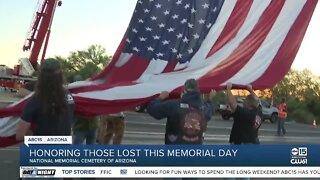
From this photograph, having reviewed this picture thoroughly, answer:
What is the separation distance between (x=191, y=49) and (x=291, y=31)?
1.53m

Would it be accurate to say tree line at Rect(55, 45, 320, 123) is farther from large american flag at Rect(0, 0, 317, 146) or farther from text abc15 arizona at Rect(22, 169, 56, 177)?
text abc15 arizona at Rect(22, 169, 56, 177)

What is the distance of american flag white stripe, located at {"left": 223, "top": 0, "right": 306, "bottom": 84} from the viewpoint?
7629 millimetres

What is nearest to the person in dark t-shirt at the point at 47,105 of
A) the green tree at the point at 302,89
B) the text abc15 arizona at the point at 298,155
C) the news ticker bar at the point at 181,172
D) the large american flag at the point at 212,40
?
the news ticker bar at the point at 181,172

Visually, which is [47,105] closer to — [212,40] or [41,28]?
A: [212,40]

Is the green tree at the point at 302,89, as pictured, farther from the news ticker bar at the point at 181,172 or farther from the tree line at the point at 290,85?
the news ticker bar at the point at 181,172

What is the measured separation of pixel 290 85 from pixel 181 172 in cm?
7298

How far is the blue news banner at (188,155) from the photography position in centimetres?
485

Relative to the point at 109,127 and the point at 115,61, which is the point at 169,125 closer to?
the point at 115,61

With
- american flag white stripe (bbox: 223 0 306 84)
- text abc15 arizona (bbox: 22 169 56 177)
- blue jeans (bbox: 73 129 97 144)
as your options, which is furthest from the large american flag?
text abc15 arizona (bbox: 22 169 56 177)

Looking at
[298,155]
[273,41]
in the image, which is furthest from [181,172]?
[273,41]

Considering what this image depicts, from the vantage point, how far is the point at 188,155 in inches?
200

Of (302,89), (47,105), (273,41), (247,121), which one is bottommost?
(302,89)

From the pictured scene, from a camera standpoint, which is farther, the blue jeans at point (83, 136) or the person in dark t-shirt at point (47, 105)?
the blue jeans at point (83, 136)

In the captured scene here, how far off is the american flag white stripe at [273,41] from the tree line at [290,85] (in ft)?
79.9
